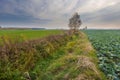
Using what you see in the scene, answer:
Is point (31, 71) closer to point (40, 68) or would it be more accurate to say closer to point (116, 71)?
point (40, 68)

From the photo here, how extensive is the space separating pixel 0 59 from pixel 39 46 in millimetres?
5835

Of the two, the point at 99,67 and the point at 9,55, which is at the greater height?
the point at 9,55

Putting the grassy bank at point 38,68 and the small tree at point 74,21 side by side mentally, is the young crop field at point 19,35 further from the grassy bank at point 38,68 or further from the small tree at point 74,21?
the small tree at point 74,21

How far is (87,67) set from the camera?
11008mm

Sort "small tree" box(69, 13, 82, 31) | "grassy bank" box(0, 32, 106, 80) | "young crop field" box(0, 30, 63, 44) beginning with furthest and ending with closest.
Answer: "small tree" box(69, 13, 82, 31)
"young crop field" box(0, 30, 63, 44)
"grassy bank" box(0, 32, 106, 80)

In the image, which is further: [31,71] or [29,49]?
[29,49]

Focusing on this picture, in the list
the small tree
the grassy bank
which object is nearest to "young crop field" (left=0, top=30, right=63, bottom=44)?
the grassy bank

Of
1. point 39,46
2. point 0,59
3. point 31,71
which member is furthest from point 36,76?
point 39,46

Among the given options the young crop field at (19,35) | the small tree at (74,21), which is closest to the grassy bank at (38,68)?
the young crop field at (19,35)

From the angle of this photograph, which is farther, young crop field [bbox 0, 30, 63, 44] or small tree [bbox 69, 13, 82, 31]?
small tree [bbox 69, 13, 82, 31]

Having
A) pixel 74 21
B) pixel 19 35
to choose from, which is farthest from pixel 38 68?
pixel 74 21

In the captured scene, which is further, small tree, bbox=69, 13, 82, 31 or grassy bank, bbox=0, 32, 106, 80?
small tree, bbox=69, 13, 82, 31

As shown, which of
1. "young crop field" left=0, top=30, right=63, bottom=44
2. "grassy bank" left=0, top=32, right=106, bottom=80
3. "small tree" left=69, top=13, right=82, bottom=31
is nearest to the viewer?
"grassy bank" left=0, top=32, right=106, bottom=80

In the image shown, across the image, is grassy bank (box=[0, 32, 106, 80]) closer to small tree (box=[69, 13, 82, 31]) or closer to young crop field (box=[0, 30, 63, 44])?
young crop field (box=[0, 30, 63, 44])
